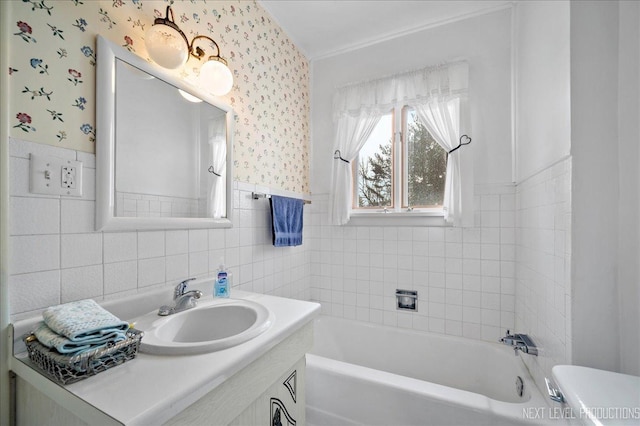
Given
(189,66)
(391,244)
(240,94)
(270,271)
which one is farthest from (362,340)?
(189,66)

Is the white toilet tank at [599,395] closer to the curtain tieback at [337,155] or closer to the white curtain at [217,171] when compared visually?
the white curtain at [217,171]

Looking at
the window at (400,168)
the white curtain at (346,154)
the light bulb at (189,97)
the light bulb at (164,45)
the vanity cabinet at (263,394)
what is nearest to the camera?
the vanity cabinet at (263,394)

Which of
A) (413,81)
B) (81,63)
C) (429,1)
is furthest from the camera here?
(413,81)

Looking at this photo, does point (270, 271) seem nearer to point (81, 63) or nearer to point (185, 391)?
point (185, 391)

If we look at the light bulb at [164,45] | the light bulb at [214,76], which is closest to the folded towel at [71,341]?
the light bulb at [164,45]

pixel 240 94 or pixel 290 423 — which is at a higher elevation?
pixel 240 94

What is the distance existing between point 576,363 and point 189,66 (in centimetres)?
201

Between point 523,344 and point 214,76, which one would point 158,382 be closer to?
point 214,76

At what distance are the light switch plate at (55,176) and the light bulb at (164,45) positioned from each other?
1.65ft

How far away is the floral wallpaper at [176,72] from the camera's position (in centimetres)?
78

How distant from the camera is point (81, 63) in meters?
0.89

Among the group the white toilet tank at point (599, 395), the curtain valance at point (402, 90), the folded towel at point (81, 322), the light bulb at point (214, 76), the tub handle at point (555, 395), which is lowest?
the tub handle at point (555, 395)

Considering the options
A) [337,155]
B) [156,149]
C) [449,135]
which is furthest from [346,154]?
[156,149]

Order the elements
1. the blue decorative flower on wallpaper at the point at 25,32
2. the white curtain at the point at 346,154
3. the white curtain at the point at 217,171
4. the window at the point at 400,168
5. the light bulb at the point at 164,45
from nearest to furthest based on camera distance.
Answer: the blue decorative flower on wallpaper at the point at 25,32, the light bulb at the point at 164,45, the white curtain at the point at 217,171, the window at the point at 400,168, the white curtain at the point at 346,154
